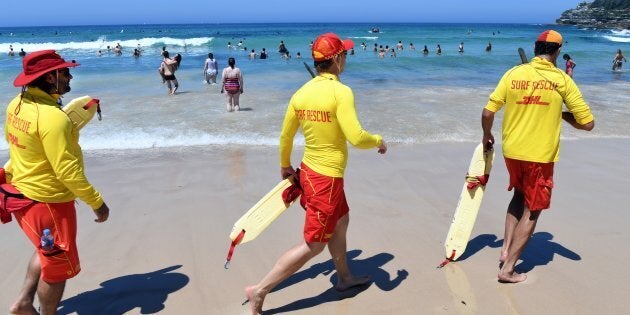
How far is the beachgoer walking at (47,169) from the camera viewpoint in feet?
8.66

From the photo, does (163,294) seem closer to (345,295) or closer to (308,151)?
(345,295)

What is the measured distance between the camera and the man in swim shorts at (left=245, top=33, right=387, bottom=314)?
296cm

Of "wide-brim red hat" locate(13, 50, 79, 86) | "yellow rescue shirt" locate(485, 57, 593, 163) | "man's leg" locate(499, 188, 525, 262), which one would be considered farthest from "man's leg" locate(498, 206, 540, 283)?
"wide-brim red hat" locate(13, 50, 79, 86)

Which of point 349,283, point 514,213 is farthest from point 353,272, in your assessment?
point 514,213

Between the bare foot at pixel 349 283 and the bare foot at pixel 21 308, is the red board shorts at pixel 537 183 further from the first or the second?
the bare foot at pixel 21 308

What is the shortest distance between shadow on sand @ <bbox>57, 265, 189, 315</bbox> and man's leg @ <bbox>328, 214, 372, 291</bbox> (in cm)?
117

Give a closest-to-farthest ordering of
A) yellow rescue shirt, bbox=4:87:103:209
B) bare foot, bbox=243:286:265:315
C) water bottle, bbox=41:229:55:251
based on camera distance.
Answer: yellow rescue shirt, bbox=4:87:103:209 → water bottle, bbox=41:229:55:251 → bare foot, bbox=243:286:265:315

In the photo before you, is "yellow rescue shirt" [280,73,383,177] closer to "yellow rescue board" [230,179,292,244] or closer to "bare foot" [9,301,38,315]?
"yellow rescue board" [230,179,292,244]

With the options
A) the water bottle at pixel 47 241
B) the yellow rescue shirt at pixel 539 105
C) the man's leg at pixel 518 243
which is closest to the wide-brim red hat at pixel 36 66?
the water bottle at pixel 47 241

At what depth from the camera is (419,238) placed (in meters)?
4.54

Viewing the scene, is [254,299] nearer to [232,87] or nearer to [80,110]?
[80,110]

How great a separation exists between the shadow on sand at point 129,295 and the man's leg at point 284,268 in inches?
28.1

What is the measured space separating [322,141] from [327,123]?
0.43ft

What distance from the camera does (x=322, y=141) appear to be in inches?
121
